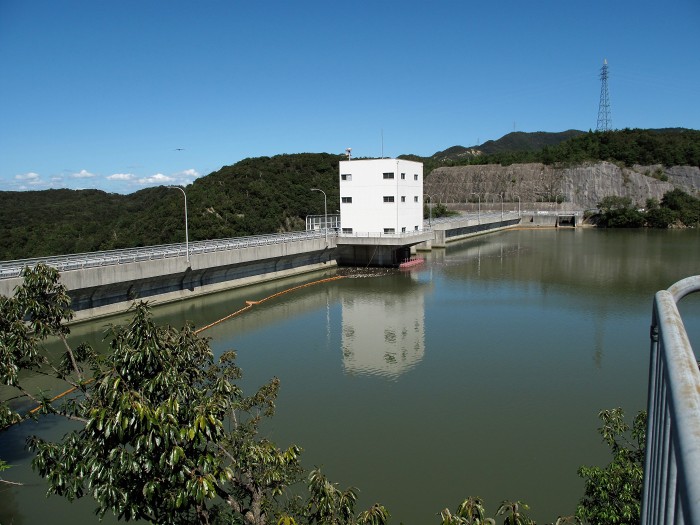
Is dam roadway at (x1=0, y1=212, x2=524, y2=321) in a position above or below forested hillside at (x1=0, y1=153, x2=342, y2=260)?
below

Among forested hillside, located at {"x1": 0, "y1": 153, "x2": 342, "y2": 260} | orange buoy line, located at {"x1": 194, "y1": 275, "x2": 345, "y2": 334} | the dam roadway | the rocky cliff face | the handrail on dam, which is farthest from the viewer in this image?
the rocky cliff face

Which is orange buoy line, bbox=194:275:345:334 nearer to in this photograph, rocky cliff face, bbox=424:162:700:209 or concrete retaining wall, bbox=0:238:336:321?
concrete retaining wall, bbox=0:238:336:321

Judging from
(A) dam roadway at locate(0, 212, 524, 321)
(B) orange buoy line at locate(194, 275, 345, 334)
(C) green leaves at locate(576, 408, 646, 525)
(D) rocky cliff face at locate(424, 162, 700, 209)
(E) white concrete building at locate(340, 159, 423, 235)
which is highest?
(D) rocky cliff face at locate(424, 162, 700, 209)

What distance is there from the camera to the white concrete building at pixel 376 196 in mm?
39312

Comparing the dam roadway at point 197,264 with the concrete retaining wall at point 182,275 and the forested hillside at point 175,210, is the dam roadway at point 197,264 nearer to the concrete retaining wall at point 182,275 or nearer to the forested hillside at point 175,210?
the concrete retaining wall at point 182,275

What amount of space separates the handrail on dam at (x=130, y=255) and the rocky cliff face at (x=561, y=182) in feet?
211

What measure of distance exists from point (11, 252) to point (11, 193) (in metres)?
42.8

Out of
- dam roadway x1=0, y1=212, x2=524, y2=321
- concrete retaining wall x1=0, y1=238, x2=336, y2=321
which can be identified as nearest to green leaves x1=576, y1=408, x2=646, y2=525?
dam roadway x1=0, y1=212, x2=524, y2=321

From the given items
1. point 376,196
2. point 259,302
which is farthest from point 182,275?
point 376,196

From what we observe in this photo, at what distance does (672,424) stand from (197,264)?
29729 millimetres

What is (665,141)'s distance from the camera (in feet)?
303

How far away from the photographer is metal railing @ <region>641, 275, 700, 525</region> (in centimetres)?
135

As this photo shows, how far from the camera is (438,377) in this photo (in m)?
16.6

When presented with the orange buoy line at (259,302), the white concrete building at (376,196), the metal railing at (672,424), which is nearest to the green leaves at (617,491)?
the metal railing at (672,424)
